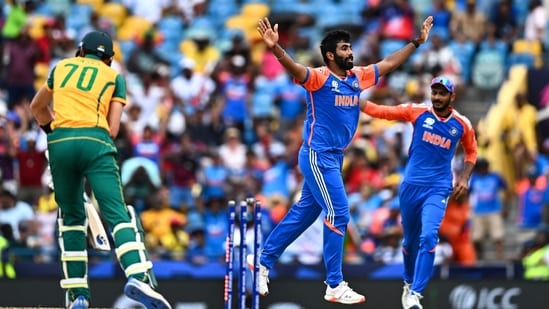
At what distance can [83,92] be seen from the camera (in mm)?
12969

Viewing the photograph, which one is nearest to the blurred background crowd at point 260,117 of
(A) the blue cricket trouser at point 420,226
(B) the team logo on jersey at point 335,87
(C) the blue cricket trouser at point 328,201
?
(A) the blue cricket trouser at point 420,226

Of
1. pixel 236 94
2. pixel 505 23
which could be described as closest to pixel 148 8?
pixel 236 94

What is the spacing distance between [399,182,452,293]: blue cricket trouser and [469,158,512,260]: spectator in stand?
19.8ft

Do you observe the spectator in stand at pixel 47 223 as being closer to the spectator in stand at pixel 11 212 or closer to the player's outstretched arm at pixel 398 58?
the spectator in stand at pixel 11 212

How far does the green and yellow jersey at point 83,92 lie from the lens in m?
12.9

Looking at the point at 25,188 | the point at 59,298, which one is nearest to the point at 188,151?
the point at 25,188

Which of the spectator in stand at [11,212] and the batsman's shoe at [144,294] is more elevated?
the spectator in stand at [11,212]

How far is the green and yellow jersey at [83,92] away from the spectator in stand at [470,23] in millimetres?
12189

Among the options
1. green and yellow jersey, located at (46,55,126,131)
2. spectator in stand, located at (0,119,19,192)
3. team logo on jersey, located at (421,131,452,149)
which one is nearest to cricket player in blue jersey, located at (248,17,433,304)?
team logo on jersey, located at (421,131,452,149)

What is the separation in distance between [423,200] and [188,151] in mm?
7370

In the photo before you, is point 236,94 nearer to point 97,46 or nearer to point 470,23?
point 470,23

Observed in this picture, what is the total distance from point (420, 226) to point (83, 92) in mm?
3989

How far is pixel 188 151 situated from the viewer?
22.0m

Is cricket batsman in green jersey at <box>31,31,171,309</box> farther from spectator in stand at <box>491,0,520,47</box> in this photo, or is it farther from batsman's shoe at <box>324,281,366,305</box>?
spectator in stand at <box>491,0,520,47</box>
